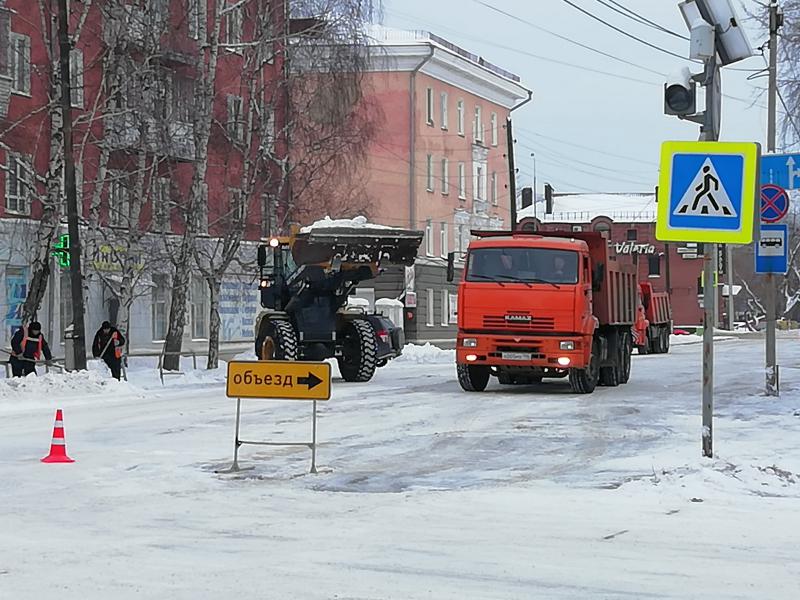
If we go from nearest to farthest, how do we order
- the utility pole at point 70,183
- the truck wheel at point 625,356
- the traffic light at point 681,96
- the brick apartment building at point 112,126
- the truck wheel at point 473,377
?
the traffic light at point 681,96 → the truck wheel at point 473,377 → the utility pole at point 70,183 → the truck wheel at point 625,356 → the brick apartment building at point 112,126

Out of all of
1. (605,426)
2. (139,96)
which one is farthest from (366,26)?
(605,426)

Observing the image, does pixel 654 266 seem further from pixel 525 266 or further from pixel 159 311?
pixel 525 266

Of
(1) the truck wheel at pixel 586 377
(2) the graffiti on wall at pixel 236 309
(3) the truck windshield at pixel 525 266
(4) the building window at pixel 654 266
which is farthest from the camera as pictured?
(4) the building window at pixel 654 266

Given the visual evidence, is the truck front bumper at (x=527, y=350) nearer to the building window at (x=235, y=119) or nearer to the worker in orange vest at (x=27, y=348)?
the worker in orange vest at (x=27, y=348)

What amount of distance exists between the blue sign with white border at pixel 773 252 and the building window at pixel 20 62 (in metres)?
19.4

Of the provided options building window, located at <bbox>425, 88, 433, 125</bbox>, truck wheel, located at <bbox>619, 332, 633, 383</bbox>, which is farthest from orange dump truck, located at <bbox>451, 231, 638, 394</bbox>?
building window, located at <bbox>425, 88, 433, 125</bbox>

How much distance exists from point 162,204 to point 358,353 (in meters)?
8.15

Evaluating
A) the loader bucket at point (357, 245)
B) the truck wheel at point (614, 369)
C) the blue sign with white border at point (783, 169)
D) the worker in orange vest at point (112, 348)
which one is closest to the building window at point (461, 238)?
the loader bucket at point (357, 245)

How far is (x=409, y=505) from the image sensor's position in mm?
11617

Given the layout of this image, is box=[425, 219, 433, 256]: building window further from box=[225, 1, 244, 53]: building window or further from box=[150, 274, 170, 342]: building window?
box=[225, 1, 244, 53]: building window

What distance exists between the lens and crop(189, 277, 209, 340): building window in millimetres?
50656

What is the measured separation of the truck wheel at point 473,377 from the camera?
26.0 m

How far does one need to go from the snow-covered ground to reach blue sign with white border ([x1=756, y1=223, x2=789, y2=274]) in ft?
7.30

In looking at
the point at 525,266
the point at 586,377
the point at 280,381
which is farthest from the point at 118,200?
the point at 280,381
